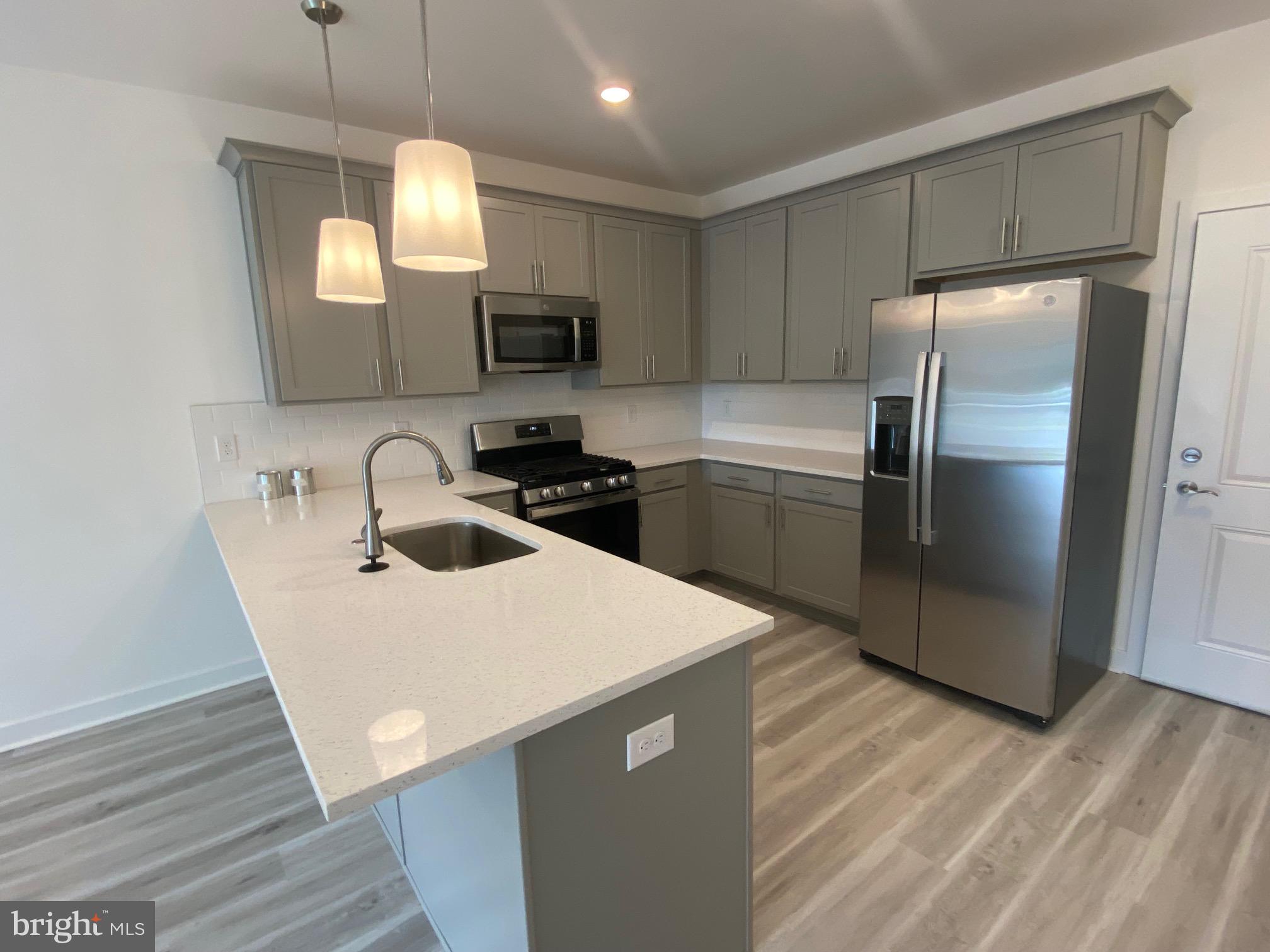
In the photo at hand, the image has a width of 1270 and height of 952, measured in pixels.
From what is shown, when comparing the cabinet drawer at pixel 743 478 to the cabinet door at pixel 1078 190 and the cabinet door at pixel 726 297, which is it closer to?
the cabinet door at pixel 726 297

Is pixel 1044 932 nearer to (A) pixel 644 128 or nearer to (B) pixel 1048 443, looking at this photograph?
(B) pixel 1048 443

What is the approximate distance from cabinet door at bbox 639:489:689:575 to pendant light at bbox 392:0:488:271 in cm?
250

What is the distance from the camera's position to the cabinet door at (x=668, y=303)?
3.82 meters

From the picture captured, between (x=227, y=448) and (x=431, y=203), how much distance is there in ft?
7.31

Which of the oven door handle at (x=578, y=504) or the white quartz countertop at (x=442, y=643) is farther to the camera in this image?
the oven door handle at (x=578, y=504)

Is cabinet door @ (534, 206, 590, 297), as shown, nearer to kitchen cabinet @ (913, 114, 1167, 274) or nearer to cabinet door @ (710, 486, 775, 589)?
cabinet door @ (710, 486, 775, 589)

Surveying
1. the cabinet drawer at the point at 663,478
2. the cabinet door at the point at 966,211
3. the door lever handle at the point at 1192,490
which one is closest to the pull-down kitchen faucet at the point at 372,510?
the cabinet drawer at the point at 663,478

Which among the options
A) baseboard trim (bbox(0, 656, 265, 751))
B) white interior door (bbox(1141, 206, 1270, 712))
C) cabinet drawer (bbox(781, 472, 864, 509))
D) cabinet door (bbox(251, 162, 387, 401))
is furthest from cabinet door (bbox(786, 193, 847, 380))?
baseboard trim (bbox(0, 656, 265, 751))

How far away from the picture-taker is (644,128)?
9.92 feet

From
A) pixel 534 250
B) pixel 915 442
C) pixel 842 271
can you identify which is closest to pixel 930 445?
pixel 915 442

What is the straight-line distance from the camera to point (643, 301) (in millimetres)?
3791

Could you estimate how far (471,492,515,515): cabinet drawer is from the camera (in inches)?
115

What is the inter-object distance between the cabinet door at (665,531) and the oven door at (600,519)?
0.08m

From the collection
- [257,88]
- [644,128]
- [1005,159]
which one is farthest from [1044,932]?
[257,88]
